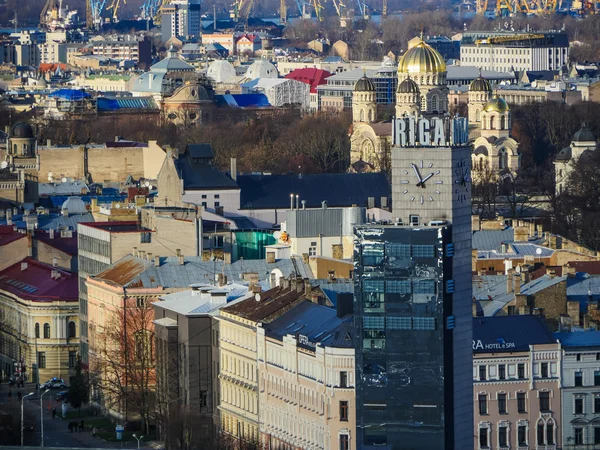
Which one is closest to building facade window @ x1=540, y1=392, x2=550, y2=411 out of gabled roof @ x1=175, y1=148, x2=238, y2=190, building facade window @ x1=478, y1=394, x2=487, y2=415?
building facade window @ x1=478, y1=394, x2=487, y2=415

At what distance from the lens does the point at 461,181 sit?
6775 cm

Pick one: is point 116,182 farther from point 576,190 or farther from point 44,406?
point 44,406

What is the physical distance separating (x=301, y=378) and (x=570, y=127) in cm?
11092

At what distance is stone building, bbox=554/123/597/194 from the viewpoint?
14612 cm

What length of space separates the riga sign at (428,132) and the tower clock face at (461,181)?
0.46 metres

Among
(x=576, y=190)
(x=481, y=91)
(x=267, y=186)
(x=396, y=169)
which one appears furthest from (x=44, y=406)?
(x=481, y=91)

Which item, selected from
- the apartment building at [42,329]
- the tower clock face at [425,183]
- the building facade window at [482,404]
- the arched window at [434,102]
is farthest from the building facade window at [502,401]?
the arched window at [434,102]

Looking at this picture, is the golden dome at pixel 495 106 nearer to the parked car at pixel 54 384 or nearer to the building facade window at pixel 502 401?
the parked car at pixel 54 384

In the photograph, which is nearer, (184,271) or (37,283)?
(184,271)

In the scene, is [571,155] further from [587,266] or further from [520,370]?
[520,370]

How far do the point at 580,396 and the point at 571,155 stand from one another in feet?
264

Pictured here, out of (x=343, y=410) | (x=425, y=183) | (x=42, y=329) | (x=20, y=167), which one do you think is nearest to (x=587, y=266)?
(x=42, y=329)

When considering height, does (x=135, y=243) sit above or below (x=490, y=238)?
above

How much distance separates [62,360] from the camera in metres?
93.9
